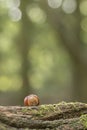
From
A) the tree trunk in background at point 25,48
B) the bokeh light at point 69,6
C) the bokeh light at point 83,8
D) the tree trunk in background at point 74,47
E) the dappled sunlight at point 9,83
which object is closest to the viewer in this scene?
the tree trunk in background at point 74,47

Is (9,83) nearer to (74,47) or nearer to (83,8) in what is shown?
(83,8)

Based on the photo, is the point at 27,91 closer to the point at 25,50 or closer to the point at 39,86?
the point at 25,50

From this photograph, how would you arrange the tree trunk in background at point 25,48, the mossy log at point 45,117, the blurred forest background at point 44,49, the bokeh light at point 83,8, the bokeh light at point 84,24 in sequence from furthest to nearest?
the tree trunk in background at point 25,48 < the bokeh light at point 83,8 < the bokeh light at point 84,24 < the blurred forest background at point 44,49 < the mossy log at point 45,117

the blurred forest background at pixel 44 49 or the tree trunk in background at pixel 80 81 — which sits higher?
the blurred forest background at pixel 44 49

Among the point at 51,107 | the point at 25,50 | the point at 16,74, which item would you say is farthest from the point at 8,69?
the point at 51,107

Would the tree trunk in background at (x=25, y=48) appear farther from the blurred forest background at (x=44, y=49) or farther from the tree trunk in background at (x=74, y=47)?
the tree trunk in background at (x=74, y=47)

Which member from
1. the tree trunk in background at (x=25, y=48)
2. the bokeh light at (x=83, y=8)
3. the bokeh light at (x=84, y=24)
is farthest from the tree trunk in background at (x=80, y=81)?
the tree trunk in background at (x=25, y=48)

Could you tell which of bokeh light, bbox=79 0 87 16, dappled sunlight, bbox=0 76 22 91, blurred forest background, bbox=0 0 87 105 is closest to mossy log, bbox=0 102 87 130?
blurred forest background, bbox=0 0 87 105
